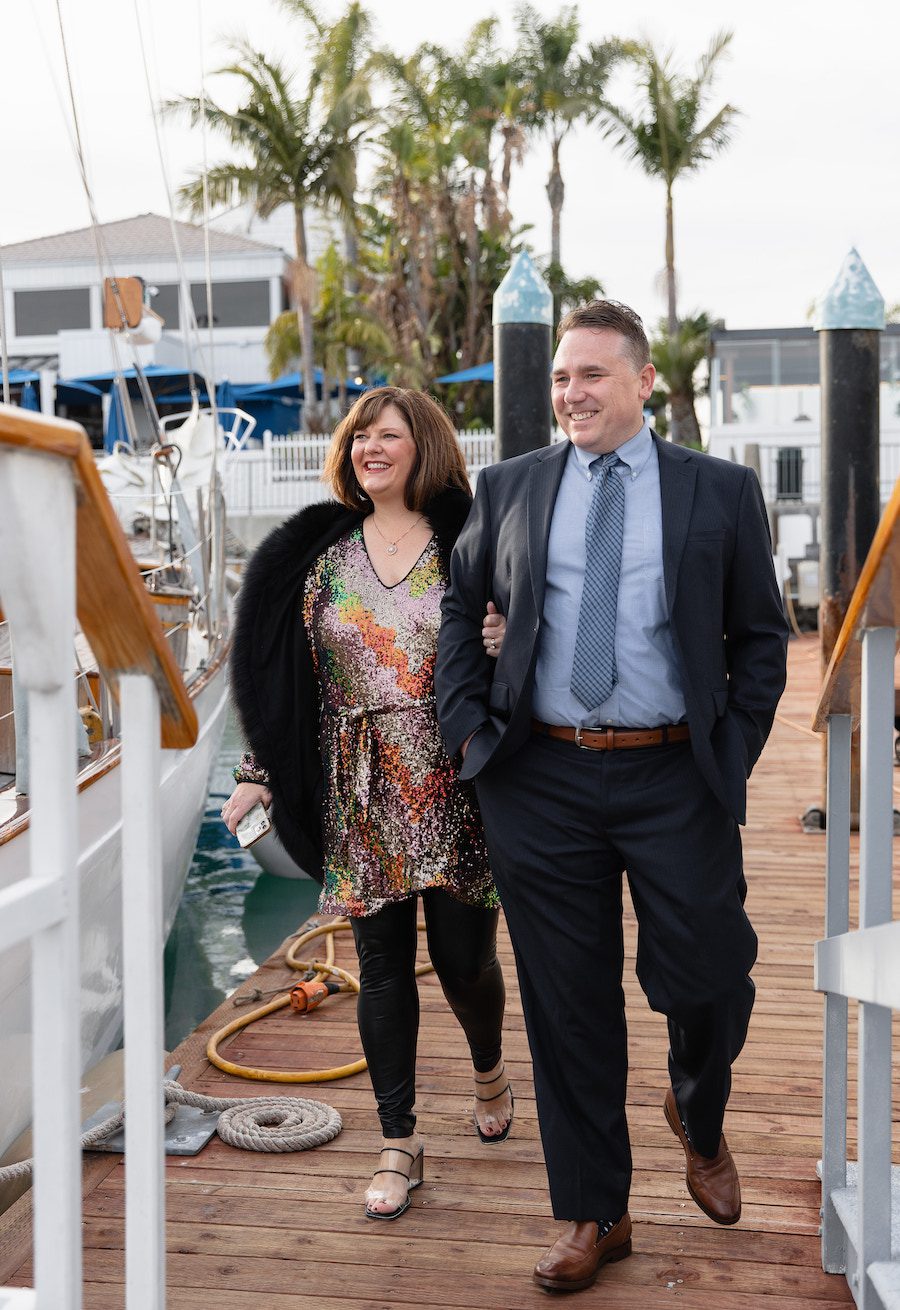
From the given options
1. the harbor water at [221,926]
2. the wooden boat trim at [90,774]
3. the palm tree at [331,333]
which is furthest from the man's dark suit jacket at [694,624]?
the palm tree at [331,333]

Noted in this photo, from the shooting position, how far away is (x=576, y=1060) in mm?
2693

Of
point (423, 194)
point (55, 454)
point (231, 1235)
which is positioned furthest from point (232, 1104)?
point (423, 194)

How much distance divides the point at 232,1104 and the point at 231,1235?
667 mm

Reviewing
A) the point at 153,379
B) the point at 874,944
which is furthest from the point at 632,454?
the point at 153,379

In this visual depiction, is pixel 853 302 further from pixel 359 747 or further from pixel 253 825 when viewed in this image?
pixel 253 825

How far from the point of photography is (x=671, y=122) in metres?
31.4

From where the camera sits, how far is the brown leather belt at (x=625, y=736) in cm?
260

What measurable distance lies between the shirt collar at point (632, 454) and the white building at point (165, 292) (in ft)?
115

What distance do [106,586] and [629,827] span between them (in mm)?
1434

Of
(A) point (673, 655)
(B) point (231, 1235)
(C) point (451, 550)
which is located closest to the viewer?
(A) point (673, 655)

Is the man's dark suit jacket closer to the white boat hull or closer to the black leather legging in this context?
the black leather legging

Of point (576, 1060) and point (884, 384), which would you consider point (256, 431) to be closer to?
point (884, 384)

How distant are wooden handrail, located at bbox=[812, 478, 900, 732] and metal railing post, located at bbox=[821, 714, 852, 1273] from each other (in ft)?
0.27

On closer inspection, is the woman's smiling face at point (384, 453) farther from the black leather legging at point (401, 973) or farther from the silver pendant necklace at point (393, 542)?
the black leather legging at point (401, 973)
